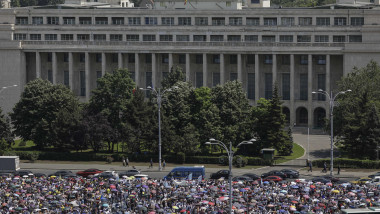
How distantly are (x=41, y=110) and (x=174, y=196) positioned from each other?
49810mm

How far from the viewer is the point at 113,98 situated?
138 m

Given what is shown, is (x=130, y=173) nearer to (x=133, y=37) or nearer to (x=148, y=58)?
(x=148, y=58)

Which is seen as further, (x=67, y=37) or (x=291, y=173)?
(x=67, y=37)

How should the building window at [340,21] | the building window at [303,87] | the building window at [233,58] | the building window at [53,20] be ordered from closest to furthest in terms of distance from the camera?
the building window at [340,21] → the building window at [303,87] → the building window at [233,58] → the building window at [53,20]

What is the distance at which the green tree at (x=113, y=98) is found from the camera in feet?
443

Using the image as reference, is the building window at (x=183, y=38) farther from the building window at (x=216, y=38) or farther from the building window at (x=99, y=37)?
the building window at (x=99, y=37)

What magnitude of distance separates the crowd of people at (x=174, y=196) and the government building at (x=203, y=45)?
65.9 metres

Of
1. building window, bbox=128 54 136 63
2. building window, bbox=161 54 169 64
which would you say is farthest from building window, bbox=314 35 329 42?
building window, bbox=128 54 136 63

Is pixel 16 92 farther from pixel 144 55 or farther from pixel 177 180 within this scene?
pixel 177 180

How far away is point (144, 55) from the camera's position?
575 feet

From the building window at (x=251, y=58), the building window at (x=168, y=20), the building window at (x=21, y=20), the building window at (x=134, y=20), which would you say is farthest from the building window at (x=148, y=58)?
the building window at (x=21, y=20)

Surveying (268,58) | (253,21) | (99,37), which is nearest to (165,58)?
(99,37)

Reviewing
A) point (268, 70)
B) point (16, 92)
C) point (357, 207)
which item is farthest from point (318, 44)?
point (357, 207)

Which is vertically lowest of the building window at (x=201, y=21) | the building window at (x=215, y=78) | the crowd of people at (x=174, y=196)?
the crowd of people at (x=174, y=196)
